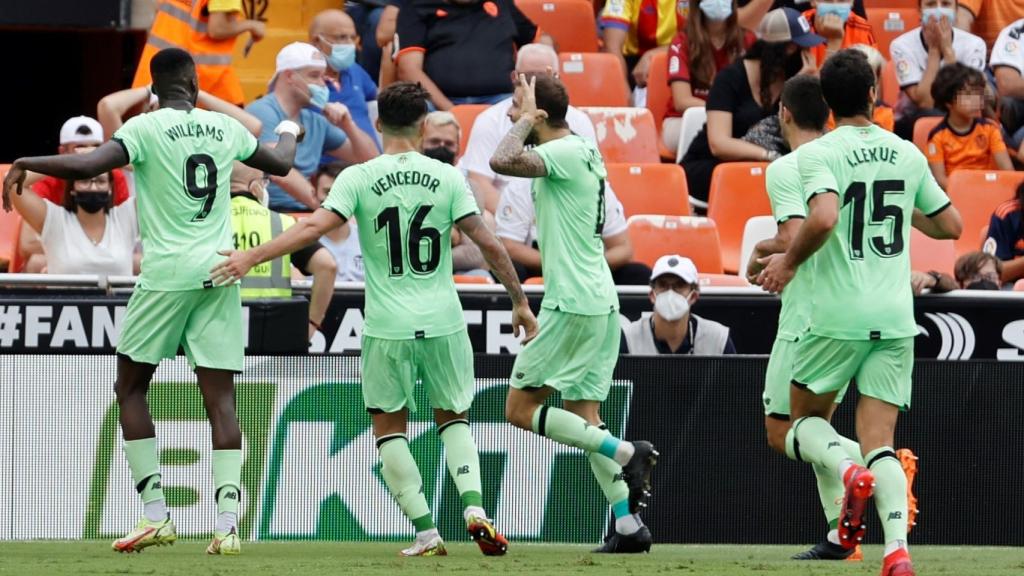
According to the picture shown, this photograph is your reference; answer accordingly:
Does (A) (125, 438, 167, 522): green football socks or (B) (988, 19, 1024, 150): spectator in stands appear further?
(B) (988, 19, 1024, 150): spectator in stands

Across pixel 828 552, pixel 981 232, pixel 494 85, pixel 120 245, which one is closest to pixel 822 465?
pixel 828 552

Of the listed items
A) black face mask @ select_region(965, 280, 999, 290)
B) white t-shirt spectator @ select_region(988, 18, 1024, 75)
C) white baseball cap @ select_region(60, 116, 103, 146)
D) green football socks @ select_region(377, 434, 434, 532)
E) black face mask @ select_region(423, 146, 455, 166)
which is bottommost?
green football socks @ select_region(377, 434, 434, 532)

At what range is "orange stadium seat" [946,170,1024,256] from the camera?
13.0 m

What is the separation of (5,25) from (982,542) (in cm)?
755

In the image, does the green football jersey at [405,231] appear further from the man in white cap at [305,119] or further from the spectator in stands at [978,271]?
the spectator in stands at [978,271]

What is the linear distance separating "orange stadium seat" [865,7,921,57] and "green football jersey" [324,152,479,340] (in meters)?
8.11

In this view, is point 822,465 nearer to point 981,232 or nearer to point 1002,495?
point 1002,495

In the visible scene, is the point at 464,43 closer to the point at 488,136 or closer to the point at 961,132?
the point at 488,136

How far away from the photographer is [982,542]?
9.80 metres

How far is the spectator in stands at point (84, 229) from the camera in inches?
417

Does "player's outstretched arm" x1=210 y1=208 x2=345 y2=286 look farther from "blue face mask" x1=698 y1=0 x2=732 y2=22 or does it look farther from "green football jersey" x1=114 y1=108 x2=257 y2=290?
"blue face mask" x1=698 y1=0 x2=732 y2=22

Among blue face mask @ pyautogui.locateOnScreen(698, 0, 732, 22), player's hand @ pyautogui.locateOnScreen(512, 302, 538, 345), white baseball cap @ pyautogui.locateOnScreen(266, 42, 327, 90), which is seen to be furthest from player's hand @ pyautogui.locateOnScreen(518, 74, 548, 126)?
blue face mask @ pyautogui.locateOnScreen(698, 0, 732, 22)

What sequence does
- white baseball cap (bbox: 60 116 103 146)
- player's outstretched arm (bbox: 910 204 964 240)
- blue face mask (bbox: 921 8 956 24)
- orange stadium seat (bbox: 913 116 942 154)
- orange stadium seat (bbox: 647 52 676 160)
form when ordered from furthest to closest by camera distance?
blue face mask (bbox: 921 8 956 24), orange stadium seat (bbox: 647 52 676 160), orange stadium seat (bbox: 913 116 942 154), white baseball cap (bbox: 60 116 103 146), player's outstretched arm (bbox: 910 204 964 240)

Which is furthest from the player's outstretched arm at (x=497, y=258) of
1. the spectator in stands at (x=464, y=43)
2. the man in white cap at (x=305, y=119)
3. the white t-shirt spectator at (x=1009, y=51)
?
the white t-shirt spectator at (x=1009, y=51)
